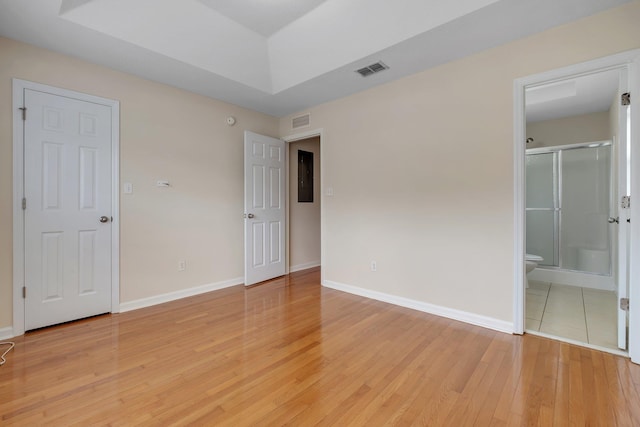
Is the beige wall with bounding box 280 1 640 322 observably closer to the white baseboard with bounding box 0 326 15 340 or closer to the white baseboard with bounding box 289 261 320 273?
the white baseboard with bounding box 289 261 320 273

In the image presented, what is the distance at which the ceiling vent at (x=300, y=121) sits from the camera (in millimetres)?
4043

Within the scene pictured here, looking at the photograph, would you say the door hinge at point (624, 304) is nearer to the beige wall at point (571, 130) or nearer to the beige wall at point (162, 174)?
the beige wall at point (571, 130)

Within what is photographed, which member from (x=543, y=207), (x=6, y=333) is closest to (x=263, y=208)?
(x=6, y=333)

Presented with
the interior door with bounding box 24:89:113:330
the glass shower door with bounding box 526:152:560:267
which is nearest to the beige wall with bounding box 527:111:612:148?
A: the glass shower door with bounding box 526:152:560:267

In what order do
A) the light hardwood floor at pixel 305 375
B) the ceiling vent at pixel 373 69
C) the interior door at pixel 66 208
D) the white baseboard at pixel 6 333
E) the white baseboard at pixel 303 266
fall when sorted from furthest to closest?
the white baseboard at pixel 303 266 < the ceiling vent at pixel 373 69 < the interior door at pixel 66 208 < the white baseboard at pixel 6 333 < the light hardwood floor at pixel 305 375

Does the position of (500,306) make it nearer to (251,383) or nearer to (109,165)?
(251,383)

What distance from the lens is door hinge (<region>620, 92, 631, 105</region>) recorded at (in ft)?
6.60

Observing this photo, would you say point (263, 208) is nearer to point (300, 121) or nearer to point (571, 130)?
point (300, 121)

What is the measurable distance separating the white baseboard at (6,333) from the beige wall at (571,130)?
21.3 ft

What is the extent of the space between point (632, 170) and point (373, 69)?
215cm

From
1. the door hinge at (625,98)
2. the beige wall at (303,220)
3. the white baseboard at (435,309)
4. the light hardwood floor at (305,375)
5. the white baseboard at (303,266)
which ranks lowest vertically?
the light hardwood floor at (305,375)

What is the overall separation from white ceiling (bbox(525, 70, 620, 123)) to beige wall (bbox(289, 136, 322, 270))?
3.04 m

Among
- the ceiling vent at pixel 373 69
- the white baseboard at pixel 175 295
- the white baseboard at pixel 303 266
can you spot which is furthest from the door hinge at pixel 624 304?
the white baseboard at pixel 175 295

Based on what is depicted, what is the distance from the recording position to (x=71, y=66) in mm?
2646
